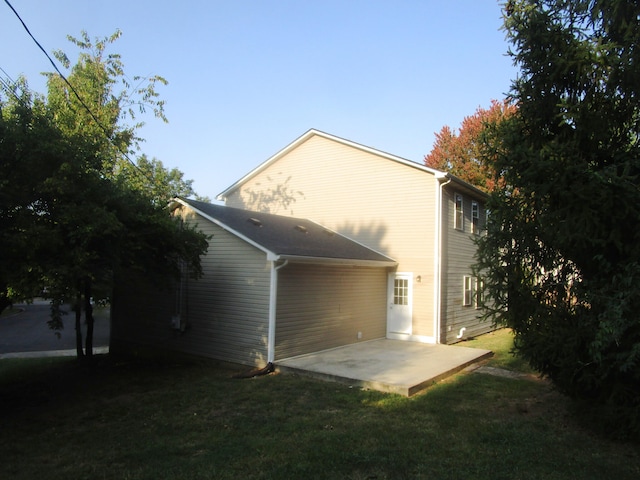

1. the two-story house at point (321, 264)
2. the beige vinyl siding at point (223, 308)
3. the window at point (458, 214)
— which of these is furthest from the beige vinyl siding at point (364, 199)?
the beige vinyl siding at point (223, 308)

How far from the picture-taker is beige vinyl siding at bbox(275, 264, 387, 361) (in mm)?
9992

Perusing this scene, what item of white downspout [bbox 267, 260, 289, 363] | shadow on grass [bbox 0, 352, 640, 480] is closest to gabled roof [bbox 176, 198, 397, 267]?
white downspout [bbox 267, 260, 289, 363]

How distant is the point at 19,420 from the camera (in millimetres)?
6684

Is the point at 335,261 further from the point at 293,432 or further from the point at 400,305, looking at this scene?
the point at 293,432

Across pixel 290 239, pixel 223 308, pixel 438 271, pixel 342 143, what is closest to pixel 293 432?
pixel 223 308

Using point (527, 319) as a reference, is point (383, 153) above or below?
above

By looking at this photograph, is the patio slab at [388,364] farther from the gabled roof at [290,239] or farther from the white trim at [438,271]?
the gabled roof at [290,239]

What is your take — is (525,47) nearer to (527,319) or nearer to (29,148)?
(527,319)

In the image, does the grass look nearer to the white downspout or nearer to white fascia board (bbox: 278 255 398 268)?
the white downspout

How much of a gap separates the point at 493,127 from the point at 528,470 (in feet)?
14.2

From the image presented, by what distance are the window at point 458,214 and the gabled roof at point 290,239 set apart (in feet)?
8.21

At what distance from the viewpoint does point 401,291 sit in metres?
13.8

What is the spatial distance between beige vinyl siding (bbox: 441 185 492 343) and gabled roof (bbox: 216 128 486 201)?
Result: 0.47 meters

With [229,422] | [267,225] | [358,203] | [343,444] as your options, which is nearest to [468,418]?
[343,444]
